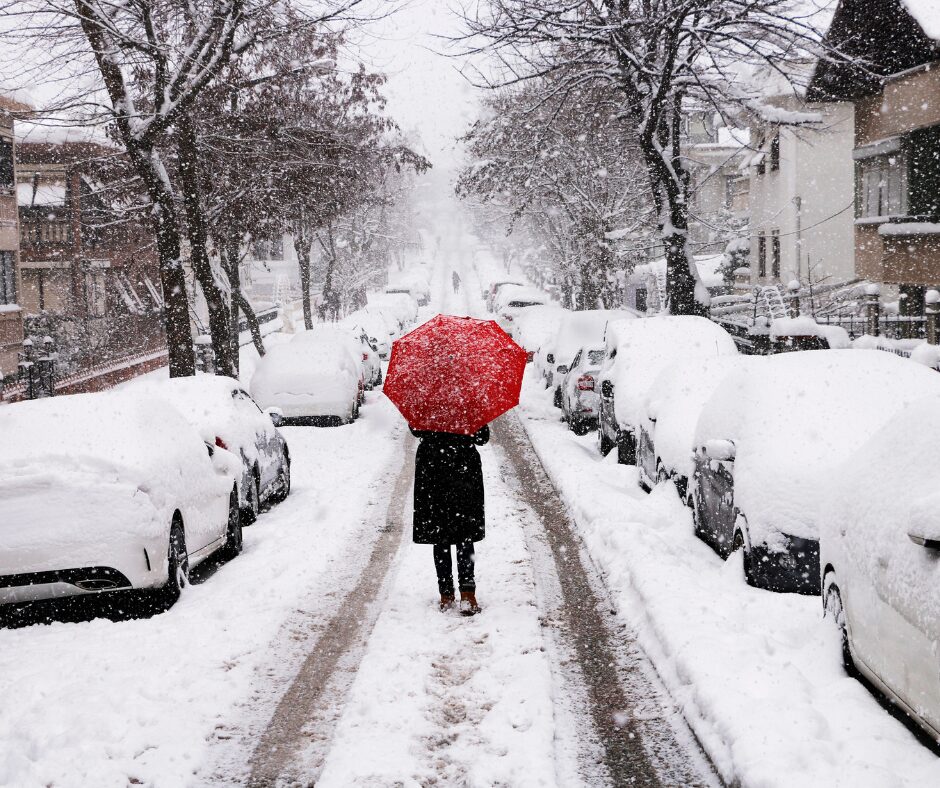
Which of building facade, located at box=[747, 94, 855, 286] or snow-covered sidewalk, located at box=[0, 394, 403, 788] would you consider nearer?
snow-covered sidewalk, located at box=[0, 394, 403, 788]

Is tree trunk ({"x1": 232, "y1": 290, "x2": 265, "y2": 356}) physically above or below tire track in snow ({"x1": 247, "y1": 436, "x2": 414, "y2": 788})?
above

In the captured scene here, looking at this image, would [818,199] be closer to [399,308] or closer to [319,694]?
[399,308]

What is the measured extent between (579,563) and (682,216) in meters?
12.5

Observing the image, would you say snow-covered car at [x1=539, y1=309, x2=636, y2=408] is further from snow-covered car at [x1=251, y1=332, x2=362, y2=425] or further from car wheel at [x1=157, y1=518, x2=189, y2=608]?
car wheel at [x1=157, y1=518, x2=189, y2=608]

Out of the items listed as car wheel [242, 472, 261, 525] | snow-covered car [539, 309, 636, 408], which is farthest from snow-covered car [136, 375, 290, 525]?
snow-covered car [539, 309, 636, 408]

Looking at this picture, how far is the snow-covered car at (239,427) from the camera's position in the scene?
419 inches

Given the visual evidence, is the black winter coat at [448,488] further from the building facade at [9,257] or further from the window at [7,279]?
the window at [7,279]

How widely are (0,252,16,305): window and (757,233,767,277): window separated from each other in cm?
2579

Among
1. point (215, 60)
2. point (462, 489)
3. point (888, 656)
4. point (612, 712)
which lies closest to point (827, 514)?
point (888, 656)

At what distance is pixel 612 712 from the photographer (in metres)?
5.56

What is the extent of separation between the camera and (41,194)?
41031mm

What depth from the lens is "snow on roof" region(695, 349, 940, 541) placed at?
23.9ft

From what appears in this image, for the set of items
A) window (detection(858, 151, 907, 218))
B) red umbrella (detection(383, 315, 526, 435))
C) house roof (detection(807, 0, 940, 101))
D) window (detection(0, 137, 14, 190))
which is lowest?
red umbrella (detection(383, 315, 526, 435))

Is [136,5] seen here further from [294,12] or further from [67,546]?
[67,546]
